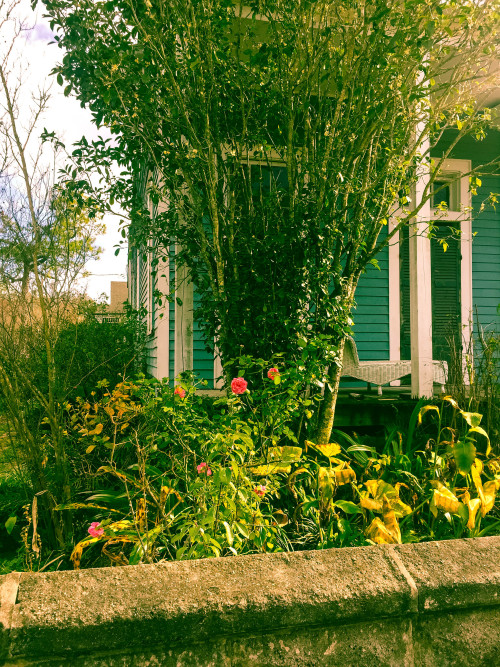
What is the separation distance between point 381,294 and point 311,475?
15.0 feet

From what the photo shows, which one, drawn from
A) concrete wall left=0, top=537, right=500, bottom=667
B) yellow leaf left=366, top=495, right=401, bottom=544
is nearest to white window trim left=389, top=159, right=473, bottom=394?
yellow leaf left=366, top=495, right=401, bottom=544

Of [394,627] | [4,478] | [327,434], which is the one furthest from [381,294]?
[394,627]

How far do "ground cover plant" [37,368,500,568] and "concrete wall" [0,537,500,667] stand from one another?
404 millimetres

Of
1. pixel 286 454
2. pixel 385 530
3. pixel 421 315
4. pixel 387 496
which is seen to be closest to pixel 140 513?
pixel 286 454

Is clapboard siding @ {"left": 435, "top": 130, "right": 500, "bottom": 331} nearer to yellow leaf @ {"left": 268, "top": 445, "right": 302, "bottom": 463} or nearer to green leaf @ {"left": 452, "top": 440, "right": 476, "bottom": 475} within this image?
green leaf @ {"left": 452, "top": 440, "right": 476, "bottom": 475}

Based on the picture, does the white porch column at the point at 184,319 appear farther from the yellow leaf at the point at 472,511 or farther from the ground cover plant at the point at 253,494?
the yellow leaf at the point at 472,511

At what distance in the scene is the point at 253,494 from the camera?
237 centimetres

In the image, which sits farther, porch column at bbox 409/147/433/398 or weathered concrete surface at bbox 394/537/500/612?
porch column at bbox 409/147/433/398

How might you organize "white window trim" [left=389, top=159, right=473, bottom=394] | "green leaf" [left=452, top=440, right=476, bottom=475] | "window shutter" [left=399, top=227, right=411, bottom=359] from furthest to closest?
"window shutter" [left=399, top=227, right=411, bottom=359] → "white window trim" [left=389, top=159, right=473, bottom=394] → "green leaf" [left=452, top=440, right=476, bottom=475]

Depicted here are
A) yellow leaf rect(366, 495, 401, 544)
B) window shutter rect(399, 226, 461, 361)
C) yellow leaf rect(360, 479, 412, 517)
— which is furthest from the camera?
window shutter rect(399, 226, 461, 361)

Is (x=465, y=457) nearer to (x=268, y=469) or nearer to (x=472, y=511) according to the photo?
(x=472, y=511)

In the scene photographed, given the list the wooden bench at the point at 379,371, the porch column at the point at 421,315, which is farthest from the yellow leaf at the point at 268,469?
the wooden bench at the point at 379,371

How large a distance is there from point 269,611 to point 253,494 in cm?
66

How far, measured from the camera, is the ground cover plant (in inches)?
92.4
